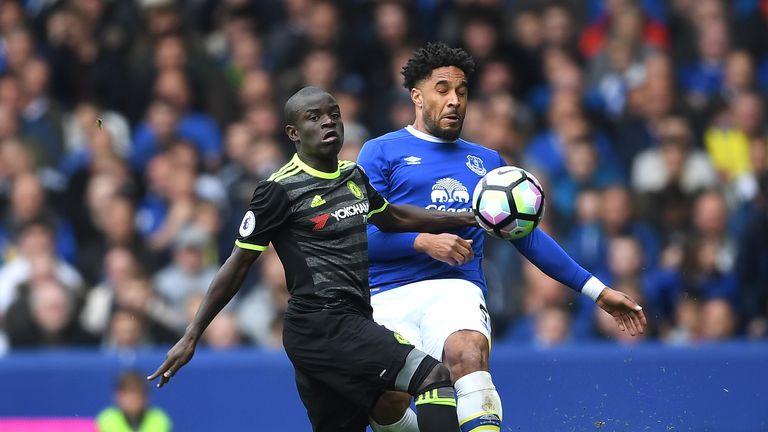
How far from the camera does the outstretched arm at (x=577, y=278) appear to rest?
7.02 metres

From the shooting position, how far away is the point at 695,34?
40.0ft

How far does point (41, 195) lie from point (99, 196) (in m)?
0.50

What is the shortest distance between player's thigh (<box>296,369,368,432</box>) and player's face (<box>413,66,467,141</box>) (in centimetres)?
151

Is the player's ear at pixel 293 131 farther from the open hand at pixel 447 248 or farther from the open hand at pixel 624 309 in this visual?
the open hand at pixel 624 309

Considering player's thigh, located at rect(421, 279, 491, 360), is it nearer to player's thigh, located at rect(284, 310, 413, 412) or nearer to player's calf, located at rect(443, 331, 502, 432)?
player's calf, located at rect(443, 331, 502, 432)

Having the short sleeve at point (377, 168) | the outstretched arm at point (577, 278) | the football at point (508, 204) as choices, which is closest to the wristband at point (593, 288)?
the outstretched arm at point (577, 278)

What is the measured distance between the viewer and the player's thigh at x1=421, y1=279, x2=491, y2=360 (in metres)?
6.82

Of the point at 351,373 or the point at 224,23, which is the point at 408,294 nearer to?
the point at 351,373

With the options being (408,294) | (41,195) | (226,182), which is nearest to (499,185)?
(408,294)

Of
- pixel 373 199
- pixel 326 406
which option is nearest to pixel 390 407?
pixel 326 406

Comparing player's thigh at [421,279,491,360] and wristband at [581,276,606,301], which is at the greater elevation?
wristband at [581,276,606,301]

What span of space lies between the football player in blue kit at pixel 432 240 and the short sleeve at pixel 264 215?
84cm

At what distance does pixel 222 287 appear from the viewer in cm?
634

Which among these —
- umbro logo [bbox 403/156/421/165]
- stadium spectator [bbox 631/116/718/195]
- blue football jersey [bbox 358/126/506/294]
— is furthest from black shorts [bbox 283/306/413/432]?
stadium spectator [bbox 631/116/718/195]
